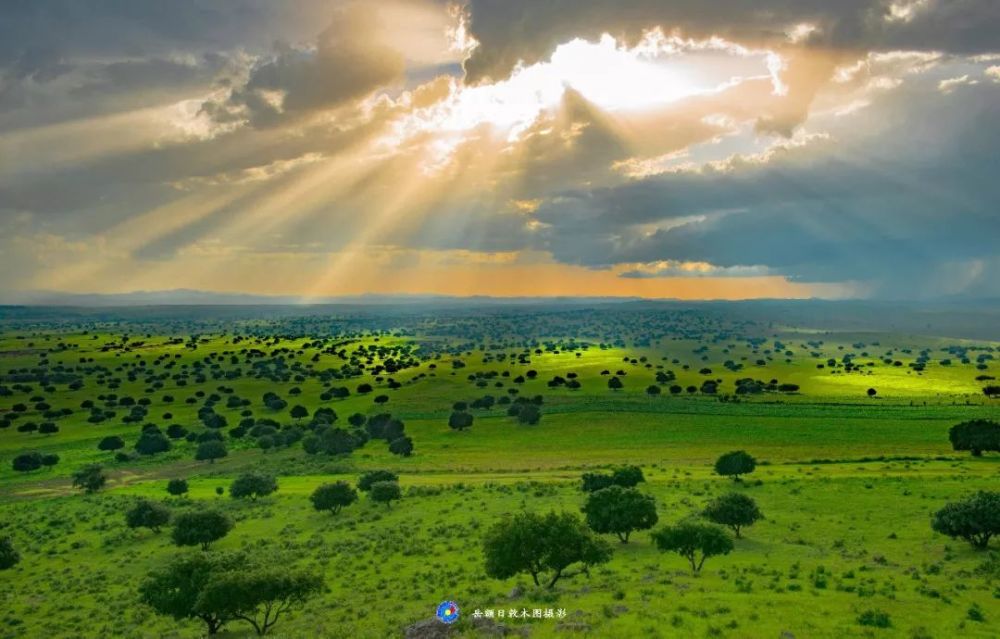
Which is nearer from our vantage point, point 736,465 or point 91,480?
point 736,465

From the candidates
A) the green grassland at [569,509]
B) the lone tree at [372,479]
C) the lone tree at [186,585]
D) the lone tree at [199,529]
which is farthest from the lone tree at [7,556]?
the lone tree at [372,479]

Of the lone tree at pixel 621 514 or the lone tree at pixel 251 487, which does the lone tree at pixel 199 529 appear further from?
the lone tree at pixel 621 514

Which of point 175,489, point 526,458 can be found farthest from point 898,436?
point 175,489

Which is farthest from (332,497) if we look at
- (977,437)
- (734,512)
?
(977,437)

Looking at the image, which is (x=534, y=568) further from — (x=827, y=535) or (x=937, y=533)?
(x=937, y=533)

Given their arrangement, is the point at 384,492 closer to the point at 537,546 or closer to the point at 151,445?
the point at 537,546
